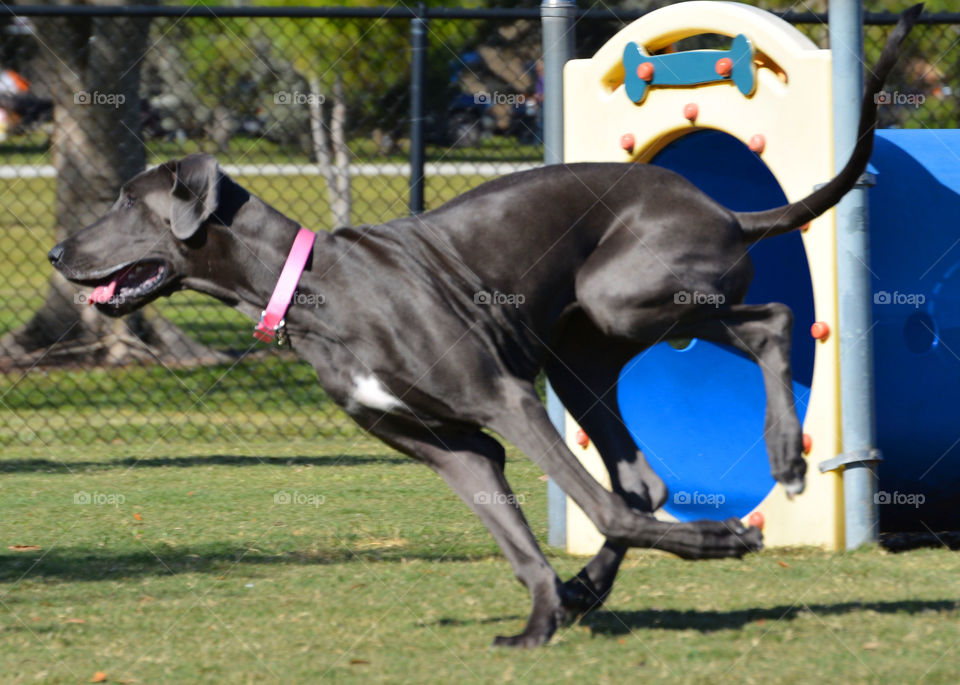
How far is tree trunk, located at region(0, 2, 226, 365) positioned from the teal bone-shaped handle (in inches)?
194

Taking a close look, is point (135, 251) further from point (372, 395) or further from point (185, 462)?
point (185, 462)

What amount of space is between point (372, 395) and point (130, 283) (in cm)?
85

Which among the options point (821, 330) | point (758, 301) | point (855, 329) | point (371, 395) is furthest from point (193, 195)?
point (758, 301)

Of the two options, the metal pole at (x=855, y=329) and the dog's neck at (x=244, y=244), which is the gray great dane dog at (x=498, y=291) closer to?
the dog's neck at (x=244, y=244)

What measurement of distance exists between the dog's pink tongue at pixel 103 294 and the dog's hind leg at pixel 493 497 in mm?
896

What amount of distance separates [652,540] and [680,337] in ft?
2.34

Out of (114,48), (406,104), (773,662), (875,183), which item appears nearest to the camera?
(773,662)

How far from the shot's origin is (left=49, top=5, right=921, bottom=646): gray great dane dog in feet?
12.3

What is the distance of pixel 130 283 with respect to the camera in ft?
13.1

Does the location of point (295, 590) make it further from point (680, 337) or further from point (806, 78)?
point (806, 78)

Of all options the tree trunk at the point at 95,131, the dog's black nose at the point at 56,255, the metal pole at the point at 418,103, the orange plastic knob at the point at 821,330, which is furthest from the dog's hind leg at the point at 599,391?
the tree trunk at the point at 95,131

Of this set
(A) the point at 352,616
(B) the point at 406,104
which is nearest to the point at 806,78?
(A) the point at 352,616

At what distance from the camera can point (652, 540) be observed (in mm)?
3684

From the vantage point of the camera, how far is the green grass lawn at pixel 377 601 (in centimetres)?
358
